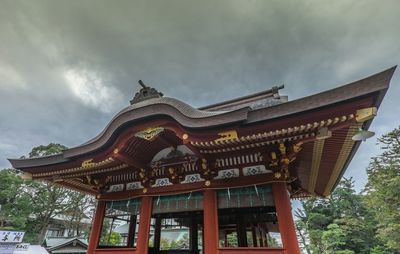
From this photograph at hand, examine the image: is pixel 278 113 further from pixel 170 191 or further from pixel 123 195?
pixel 123 195

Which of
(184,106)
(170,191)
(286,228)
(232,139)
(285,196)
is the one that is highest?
(184,106)

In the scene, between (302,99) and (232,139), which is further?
(232,139)

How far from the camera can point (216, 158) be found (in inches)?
215

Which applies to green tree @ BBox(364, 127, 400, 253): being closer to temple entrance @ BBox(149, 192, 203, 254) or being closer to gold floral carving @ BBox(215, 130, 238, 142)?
temple entrance @ BBox(149, 192, 203, 254)

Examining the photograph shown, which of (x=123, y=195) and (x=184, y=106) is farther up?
(x=184, y=106)

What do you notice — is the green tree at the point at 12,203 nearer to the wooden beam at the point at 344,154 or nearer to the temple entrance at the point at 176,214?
the temple entrance at the point at 176,214

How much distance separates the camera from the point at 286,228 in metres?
4.42

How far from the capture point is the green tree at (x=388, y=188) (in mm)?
13172

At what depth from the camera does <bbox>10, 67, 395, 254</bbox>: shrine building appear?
A: 3.82 metres

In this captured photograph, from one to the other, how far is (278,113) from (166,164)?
3283 millimetres

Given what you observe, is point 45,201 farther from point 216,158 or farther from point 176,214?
point 216,158

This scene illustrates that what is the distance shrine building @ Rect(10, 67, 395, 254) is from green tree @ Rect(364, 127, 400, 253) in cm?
940

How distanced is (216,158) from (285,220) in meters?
1.96

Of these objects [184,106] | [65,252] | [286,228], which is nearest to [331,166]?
[286,228]
